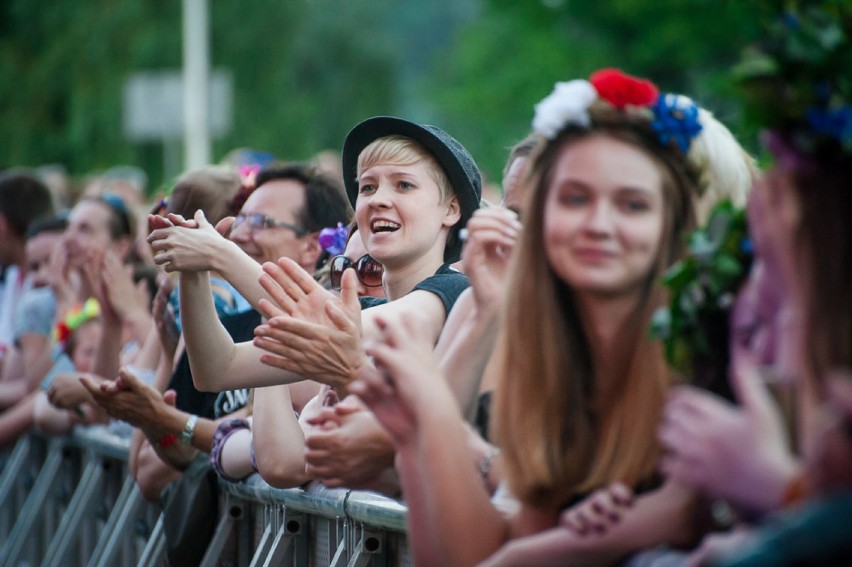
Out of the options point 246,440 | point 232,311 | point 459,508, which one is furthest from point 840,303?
point 232,311

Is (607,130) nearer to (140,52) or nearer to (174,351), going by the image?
(174,351)

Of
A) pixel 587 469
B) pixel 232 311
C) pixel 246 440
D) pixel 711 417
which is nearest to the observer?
pixel 711 417

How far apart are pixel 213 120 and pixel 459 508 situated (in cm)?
2432

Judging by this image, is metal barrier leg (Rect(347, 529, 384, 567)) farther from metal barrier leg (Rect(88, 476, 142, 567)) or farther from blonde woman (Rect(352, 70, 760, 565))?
metal barrier leg (Rect(88, 476, 142, 567))

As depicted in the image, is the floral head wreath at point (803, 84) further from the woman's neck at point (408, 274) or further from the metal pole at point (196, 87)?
the metal pole at point (196, 87)

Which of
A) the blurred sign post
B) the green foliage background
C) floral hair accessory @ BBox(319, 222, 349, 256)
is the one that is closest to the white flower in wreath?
floral hair accessory @ BBox(319, 222, 349, 256)

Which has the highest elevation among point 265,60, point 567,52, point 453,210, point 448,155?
point 265,60

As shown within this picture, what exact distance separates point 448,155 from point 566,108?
1782mm

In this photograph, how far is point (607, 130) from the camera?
11.6 feet

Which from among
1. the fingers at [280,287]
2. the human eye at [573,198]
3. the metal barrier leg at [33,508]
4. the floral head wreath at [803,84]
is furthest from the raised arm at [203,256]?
the metal barrier leg at [33,508]

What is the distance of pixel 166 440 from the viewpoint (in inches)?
241

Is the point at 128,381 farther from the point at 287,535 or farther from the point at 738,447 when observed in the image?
the point at 738,447

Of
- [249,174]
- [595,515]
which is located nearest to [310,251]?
[249,174]

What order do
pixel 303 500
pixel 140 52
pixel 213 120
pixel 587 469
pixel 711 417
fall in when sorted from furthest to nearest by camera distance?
pixel 140 52, pixel 213 120, pixel 303 500, pixel 587 469, pixel 711 417
